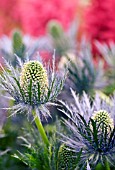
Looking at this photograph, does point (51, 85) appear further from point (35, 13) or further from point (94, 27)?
point (35, 13)

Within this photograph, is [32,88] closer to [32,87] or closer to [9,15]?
[32,87]

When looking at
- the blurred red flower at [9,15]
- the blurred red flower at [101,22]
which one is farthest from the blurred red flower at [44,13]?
the blurred red flower at [9,15]

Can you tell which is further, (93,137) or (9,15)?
(9,15)

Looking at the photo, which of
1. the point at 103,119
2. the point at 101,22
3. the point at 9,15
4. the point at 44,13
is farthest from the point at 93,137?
the point at 9,15

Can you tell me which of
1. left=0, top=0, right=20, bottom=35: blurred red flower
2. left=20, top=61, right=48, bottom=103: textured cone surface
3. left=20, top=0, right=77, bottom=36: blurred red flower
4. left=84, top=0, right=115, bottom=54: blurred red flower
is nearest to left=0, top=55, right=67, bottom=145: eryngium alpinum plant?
left=20, top=61, right=48, bottom=103: textured cone surface

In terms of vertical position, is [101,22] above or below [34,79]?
→ above

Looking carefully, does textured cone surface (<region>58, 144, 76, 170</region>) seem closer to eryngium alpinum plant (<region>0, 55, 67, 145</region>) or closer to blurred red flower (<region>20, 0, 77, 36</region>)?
eryngium alpinum plant (<region>0, 55, 67, 145</region>)

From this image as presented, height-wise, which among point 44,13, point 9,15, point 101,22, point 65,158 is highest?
point 9,15

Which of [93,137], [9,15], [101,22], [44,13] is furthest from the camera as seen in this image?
[9,15]
